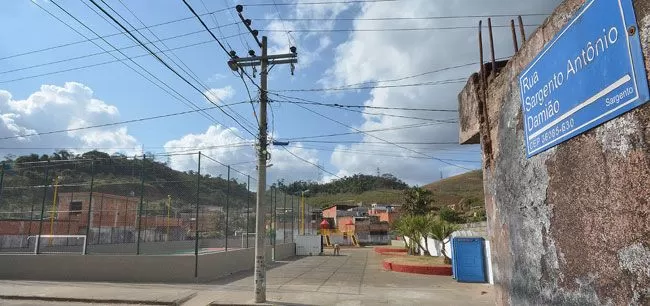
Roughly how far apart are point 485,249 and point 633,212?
12761 millimetres

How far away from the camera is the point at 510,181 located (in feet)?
21.6

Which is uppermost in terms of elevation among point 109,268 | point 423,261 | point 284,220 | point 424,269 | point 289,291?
point 284,220

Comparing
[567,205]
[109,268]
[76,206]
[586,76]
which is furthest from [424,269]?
[76,206]

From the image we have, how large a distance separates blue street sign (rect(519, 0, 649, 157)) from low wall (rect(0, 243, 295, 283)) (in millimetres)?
13405

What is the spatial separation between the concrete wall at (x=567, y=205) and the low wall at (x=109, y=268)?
38.4ft

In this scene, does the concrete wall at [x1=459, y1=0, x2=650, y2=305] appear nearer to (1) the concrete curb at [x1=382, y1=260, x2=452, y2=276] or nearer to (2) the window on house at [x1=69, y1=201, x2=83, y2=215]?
(1) the concrete curb at [x1=382, y1=260, x2=452, y2=276]

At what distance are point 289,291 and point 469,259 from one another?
6.60 metres

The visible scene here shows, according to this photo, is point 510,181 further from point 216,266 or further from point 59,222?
point 59,222

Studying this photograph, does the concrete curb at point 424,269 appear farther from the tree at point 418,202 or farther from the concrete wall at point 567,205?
the tree at point 418,202

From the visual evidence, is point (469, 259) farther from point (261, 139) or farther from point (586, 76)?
point (586, 76)

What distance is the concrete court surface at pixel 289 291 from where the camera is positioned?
1189 centimetres

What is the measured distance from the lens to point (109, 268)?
1611cm

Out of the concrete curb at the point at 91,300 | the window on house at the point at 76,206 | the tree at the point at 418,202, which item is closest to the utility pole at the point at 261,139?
the concrete curb at the point at 91,300

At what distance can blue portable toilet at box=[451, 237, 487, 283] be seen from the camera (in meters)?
15.9
